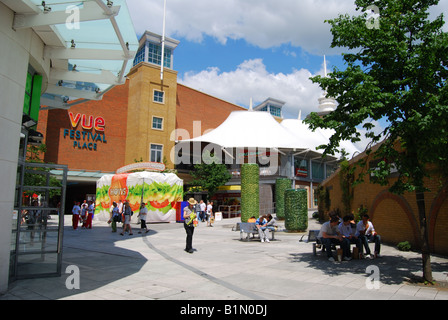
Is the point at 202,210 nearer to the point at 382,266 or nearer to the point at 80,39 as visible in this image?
the point at 382,266

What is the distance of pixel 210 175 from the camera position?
35.3 meters

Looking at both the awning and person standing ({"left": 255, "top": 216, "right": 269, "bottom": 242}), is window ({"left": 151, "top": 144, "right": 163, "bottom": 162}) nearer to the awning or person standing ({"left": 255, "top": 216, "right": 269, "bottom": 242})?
person standing ({"left": 255, "top": 216, "right": 269, "bottom": 242})

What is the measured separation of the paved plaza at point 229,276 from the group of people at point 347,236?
0.33 meters

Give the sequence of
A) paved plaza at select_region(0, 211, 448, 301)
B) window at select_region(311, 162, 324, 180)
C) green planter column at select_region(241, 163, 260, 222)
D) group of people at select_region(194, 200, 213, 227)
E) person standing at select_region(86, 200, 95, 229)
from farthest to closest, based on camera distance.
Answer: window at select_region(311, 162, 324, 180), group of people at select_region(194, 200, 213, 227), green planter column at select_region(241, 163, 260, 222), person standing at select_region(86, 200, 95, 229), paved plaza at select_region(0, 211, 448, 301)

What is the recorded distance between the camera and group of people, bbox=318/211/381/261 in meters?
8.69

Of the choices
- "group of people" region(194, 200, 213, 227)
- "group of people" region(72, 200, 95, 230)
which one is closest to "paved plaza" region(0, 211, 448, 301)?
"group of people" region(72, 200, 95, 230)

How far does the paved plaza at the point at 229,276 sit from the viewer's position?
5297mm

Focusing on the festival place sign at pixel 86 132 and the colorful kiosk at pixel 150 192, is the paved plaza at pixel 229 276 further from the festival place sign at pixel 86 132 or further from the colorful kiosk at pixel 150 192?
the festival place sign at pixel 86 132

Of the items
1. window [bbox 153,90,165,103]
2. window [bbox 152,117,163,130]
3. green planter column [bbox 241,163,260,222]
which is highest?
window [bbox 153,90,165,103]

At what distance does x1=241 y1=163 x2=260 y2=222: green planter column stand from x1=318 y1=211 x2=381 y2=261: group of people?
366 inches

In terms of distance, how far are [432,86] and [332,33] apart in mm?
2347

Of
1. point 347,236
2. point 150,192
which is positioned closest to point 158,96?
point 150,192

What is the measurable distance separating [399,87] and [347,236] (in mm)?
4372
